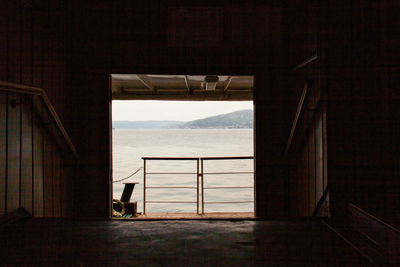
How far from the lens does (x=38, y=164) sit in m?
2.48

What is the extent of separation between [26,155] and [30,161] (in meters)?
0.07

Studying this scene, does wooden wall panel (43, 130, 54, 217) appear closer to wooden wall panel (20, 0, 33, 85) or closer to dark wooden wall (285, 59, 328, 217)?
wooden wall panel (20, 0, 33, 85)

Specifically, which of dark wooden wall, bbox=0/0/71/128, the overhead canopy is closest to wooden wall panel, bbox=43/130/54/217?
dark wooden wall, bbox=0/0/71/128

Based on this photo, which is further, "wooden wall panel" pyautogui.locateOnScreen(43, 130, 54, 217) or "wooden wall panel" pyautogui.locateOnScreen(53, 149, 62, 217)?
"wooden wall panel" pyautogui.locateOnScreen(53, 149, 62, 217)

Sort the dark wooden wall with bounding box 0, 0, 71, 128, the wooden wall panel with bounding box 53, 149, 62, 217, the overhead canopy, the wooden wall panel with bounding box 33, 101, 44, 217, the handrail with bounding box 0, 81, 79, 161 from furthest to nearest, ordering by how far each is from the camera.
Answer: the overhead canopy < the wooden wall panel with bounding box 53, 149, 62, 217 < the wooden wall panel with bounding box 33, 101, 44, 217 < the dark wooden wall with bounding box 0, 0, 71, 128 < the handrail with bounding box 0, 81, 79, 161

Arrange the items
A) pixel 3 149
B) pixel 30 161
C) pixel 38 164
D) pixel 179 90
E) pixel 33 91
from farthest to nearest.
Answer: pixel 179 90
pixel 38 164
pixel 30 161
pixel 33 91
pixel 3 149

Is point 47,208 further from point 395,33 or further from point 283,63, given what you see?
point 395,33

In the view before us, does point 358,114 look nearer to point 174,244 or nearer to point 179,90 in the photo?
point 174,244

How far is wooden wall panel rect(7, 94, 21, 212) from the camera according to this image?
2.05 meters

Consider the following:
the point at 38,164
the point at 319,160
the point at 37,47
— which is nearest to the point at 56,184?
the point at 38,164

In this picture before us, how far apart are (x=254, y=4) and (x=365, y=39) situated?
1.43 m

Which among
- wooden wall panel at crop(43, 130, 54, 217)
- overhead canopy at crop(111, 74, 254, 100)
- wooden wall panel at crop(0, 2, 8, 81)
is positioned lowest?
wooden wall panel at crop(43, 130, 54, 217)

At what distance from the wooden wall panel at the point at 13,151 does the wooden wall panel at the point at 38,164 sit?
24 centimetres

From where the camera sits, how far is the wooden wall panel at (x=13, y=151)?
6.72 feet
